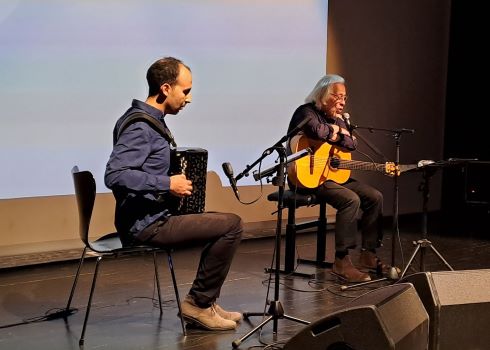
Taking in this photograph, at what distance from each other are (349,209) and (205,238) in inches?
58.1

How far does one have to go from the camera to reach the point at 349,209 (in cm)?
464

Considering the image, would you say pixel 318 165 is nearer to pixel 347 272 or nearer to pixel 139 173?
pixel 347 272

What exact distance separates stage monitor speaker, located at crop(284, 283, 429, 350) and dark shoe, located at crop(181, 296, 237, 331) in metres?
1.36

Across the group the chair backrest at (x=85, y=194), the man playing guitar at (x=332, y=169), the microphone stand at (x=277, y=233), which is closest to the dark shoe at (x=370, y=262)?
the man playing guitar at (x=332, y=169)

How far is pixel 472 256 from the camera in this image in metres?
5.52

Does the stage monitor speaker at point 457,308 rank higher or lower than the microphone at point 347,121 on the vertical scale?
lower

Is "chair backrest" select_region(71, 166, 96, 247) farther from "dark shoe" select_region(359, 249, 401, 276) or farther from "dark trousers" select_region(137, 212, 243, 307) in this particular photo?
"dark shoe" select_region(359, 249, 401, 276)

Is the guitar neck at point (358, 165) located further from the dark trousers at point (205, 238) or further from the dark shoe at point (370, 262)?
the dark trousers at point (205, 238)

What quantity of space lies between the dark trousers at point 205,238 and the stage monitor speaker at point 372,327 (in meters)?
1.29

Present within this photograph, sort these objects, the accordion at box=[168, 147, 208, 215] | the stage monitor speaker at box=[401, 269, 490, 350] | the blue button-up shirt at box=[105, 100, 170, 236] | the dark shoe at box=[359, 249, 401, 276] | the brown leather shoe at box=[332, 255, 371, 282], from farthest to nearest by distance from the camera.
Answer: the dark shoe at box=[359, 249, 401, 276], the brown leather shoe at box=[332, 255, 371, 282], the accordion at box=[168, 147, 208, 215], the blue button-up shirt at box=[105, 100, 170, 236], the stage monitor speaker at box=[401, 269, 490, 350]

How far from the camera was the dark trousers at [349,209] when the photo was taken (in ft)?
15.2

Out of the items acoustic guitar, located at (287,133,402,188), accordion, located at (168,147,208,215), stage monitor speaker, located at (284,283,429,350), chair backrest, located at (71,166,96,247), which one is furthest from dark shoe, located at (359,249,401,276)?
stage monitor speaker, located at (284,283,429,350)

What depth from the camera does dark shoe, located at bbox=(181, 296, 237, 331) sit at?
11.6 ft

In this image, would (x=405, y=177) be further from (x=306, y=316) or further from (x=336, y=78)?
(x=306, y=316)
